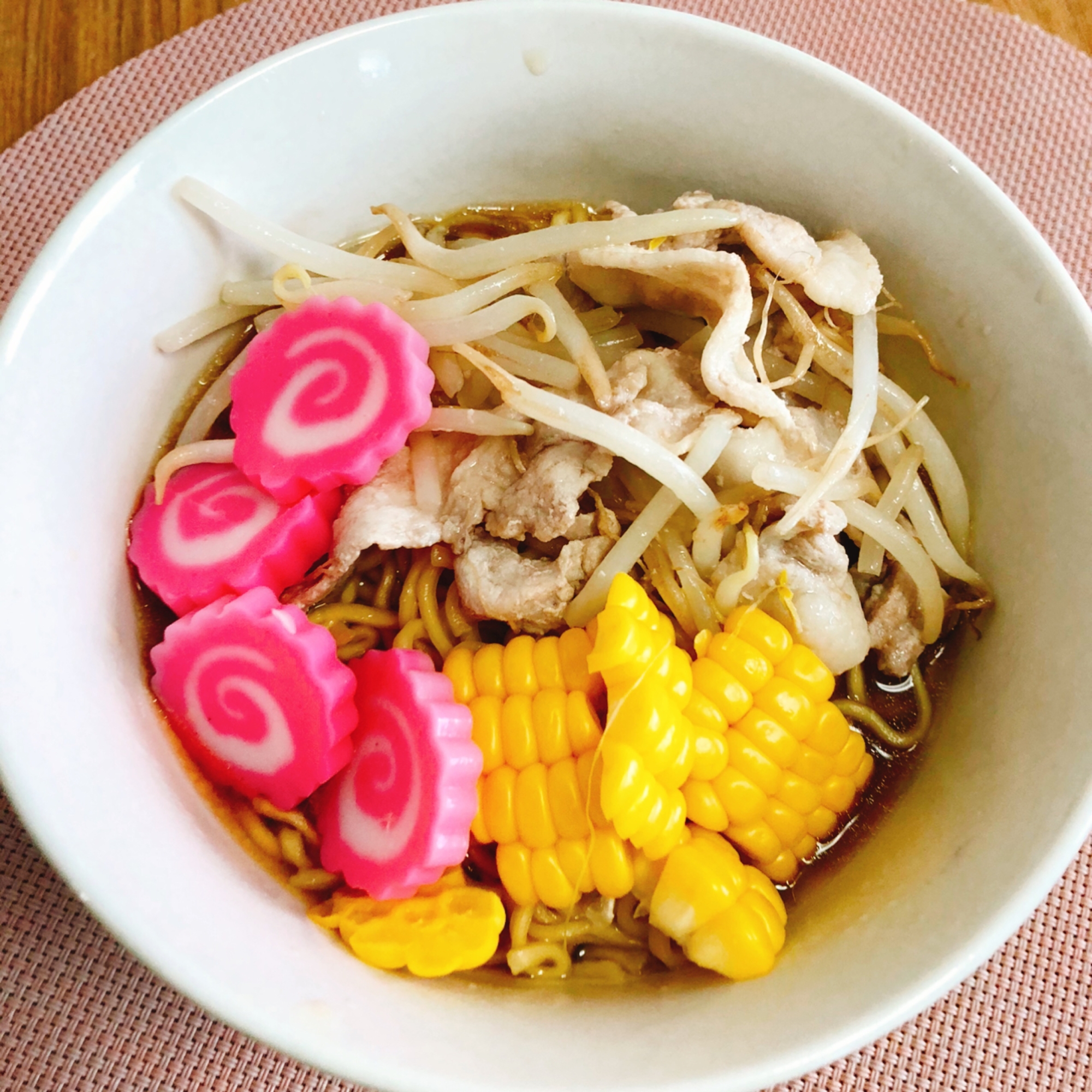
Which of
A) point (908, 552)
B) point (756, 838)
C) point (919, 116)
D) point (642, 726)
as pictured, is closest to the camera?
point (642, 726)

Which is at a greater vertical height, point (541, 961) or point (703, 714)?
point (703, 714)

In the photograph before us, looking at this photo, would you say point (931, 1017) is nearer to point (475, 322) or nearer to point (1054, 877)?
point (1054, 877)

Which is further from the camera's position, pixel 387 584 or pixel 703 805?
pixel 387 584

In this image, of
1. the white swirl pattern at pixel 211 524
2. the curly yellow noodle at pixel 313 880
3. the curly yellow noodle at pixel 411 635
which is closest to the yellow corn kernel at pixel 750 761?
the curly yellow noodle at pixel 411 635

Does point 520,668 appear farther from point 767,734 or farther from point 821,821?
point 821,821

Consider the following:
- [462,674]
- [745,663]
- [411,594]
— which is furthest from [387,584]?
[745,663]

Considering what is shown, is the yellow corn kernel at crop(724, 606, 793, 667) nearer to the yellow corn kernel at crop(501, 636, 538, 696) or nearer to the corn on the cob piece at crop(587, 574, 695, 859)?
the corn on the cob piece at crop(587, 574, 695, 859)

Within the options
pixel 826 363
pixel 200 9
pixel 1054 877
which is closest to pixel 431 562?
pixel 826 363
